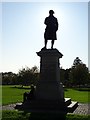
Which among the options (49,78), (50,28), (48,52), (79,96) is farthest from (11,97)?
(48,52)

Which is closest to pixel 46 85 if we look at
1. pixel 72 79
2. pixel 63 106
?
pixel 63 106

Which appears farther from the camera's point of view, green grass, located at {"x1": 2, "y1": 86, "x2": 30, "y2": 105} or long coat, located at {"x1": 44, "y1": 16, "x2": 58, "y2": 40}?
green grass, located at {"x1": 2, "y1": 86, "x2": 30, "y2": 105}

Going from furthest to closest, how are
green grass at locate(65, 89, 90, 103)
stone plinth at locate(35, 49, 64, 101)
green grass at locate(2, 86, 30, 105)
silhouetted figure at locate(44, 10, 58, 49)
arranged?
1. green grass at locate(65, 89, 90, 103)
2. green grass at locate(2, 86, 30, 105)
3. silhouetted figure at locate(44, 10, 58, 49)
4. stone plinth at locate(35, 49, 64, 101)

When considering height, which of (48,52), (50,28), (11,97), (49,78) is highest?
(50,28)

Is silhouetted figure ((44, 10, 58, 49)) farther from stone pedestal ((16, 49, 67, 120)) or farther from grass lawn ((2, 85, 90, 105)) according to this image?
grass lawn ((2, 85, 90, 105))

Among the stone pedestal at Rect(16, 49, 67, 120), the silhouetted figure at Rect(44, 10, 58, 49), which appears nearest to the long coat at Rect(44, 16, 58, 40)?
the silhouetted figure at Rect(44, 10, 58, 49)

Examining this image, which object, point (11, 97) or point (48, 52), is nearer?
point (48, 52)

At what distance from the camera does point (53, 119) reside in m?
15.1

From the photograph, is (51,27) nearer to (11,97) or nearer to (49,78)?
(49,78)

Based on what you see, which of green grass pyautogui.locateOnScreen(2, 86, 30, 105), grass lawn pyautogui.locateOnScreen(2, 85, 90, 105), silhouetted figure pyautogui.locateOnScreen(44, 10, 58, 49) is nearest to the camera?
silhouetted figure pyautogui.locateOnScreen(44, 10, 58, 49)

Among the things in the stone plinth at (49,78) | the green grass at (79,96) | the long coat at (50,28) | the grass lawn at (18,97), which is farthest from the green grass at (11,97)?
the long coat at (50,28)

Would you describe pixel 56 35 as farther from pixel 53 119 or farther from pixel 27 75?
pixel 27 75

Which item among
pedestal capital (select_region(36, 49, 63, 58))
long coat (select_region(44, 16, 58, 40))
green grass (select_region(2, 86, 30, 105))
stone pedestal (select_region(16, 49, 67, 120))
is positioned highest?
long coat (select_region(44, 16, 58, 40))

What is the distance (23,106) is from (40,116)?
299cm
